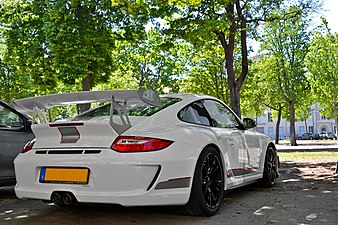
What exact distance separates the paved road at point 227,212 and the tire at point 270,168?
0.30 m

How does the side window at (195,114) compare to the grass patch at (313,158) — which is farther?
the grass patch at (313,158)

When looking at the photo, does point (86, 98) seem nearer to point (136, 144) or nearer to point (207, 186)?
point (136, 144)

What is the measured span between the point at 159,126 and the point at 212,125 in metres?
1.10

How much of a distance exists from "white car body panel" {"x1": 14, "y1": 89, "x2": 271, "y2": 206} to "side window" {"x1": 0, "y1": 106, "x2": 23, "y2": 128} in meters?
2.24

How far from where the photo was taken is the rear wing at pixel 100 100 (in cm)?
418

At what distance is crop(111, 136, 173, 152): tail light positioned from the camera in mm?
3994

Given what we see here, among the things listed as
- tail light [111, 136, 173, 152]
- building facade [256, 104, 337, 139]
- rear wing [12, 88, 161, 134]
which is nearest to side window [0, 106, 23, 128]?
rear wing [12, 88, 161, 134]

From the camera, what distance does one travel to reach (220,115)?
5.63 metres

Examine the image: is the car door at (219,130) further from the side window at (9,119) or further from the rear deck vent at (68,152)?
the side window at (9,119)

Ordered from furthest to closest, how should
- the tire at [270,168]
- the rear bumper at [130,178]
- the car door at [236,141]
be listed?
the tire at [270,168], the car door at [236,141], the rear bumper at [130,178]

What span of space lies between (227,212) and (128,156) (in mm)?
1597

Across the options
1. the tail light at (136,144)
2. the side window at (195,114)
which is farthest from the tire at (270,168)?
the tail light at (136,144)

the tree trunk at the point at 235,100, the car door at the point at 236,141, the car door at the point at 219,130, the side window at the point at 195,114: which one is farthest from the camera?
the tree trunk at the point at 235,100

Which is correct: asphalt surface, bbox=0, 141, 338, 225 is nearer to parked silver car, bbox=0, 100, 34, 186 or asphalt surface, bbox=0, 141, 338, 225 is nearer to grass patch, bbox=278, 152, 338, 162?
parked silver car, bbox=0, 100, 34, 186
